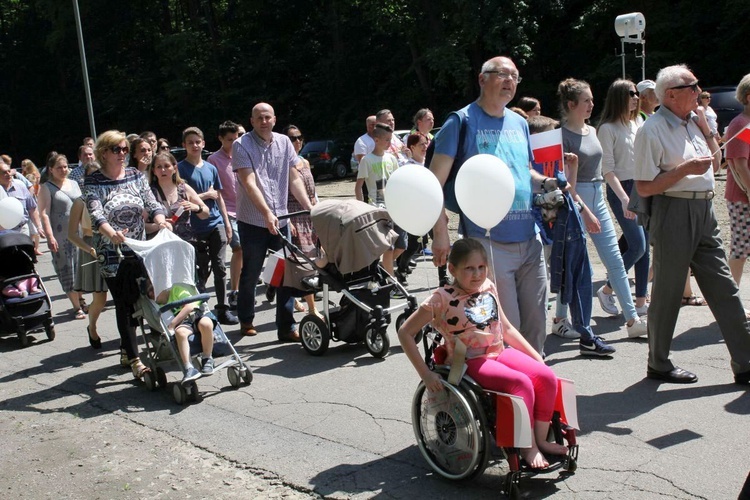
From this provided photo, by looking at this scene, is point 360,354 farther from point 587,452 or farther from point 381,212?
point 587,452

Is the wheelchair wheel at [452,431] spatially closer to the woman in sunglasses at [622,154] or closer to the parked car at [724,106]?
the woman in sunglasses at [622,154]

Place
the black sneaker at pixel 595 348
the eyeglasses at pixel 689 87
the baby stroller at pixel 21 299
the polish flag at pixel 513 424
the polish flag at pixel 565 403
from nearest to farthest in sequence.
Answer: the polish flag at pixel 513 424
the polish flag at pixel 565 403
the eyeglasses at pixel 689 87
the black sneaker at pixel 595 348
the baby stroller at pixel 21 299

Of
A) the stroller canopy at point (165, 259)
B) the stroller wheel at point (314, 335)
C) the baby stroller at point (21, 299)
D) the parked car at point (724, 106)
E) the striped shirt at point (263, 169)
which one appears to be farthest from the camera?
the parked car at point (724, 106)

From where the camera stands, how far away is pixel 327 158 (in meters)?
29.3

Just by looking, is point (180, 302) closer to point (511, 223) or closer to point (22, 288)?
point (511, 223)

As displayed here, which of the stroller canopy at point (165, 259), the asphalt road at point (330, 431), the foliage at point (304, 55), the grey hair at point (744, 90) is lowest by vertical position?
the asphalt road at point (330, 431)

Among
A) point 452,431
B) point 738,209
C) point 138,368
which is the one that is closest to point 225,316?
point 138,368

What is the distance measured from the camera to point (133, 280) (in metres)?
6.62

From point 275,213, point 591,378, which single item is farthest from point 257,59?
point 591,378

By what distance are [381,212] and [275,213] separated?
1.20 m

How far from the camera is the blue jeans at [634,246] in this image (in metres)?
7.31

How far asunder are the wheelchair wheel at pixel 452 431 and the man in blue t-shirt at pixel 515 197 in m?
0.86

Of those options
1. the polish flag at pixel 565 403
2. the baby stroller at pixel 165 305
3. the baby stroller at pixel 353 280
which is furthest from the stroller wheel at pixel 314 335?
the polish flag at pixel 565 403

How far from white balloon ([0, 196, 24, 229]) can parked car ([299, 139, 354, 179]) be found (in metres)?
20.0
